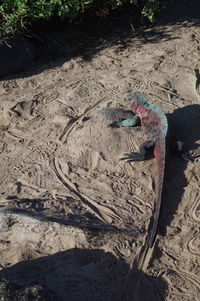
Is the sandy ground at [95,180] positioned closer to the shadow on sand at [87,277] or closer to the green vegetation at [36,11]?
the shadow on sand at [87,277]

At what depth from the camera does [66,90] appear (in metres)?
7.02

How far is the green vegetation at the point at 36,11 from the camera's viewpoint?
290 inches

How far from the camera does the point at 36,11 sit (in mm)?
7414

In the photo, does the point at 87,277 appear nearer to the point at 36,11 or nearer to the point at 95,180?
the point at 95,180

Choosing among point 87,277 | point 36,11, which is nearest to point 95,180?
point 87,277

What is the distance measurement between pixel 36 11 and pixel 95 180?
3.52 metres

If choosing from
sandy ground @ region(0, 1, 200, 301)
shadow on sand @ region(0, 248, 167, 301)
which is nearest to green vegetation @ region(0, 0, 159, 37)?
sandy ground @ region(0, 1, 200, 301)

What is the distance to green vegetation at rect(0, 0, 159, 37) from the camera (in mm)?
7355

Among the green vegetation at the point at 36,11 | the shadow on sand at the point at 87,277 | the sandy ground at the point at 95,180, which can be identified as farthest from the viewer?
the green vegetation at the point at 36,11

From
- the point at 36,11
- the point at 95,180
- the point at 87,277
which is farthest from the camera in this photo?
the point at 36,11

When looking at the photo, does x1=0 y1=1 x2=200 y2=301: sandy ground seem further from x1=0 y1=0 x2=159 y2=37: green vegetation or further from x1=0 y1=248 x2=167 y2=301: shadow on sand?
x1=0 y1=0 x2=159 y2=37: green vegetation

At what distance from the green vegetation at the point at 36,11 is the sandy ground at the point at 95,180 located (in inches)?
26.1

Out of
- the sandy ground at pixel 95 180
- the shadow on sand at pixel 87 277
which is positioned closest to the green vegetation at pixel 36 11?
the sandy ground at pixel 95 180

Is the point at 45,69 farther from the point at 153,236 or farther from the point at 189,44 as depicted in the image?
the point at 153,236
